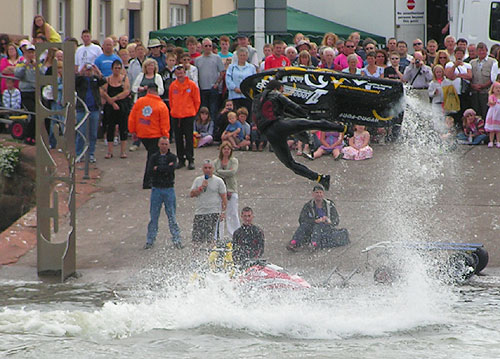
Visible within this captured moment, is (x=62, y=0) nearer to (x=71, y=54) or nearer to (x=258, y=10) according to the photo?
(x=258, y=10)

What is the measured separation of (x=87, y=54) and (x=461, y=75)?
292 inches

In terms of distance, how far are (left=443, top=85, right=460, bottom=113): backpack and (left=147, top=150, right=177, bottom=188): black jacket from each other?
6.05 m

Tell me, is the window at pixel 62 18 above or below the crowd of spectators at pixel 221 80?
above

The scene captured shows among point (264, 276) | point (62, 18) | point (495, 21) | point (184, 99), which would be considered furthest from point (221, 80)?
point (62, 18)

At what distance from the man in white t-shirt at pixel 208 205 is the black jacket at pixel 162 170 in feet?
1.49

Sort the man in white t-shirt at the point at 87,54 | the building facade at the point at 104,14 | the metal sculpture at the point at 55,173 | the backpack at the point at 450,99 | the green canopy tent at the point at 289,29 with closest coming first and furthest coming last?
the metal sculpture at the point at 55,173 < the backpack at the point at 450,99 < the man in white t-shirt at the point at 87,54 < the green canopy tent at the point at 289,29 < the building facade at the point at 104,14

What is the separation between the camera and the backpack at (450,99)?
62.7 ft

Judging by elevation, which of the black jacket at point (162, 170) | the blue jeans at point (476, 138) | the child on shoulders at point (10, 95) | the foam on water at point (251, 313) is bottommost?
the foam on water at point (251, 313)

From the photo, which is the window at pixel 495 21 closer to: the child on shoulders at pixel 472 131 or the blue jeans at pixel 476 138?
the child on shoulders at pixel 472 131

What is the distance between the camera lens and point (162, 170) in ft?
51.6

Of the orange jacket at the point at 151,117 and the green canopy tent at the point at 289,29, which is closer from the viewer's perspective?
the orange jacket at the point at 151,117

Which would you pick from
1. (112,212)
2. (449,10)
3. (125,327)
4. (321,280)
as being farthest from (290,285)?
(449,10)

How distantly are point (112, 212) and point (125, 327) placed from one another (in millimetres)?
5163

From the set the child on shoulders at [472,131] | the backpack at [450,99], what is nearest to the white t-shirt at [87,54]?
the backpack at [450,99]
